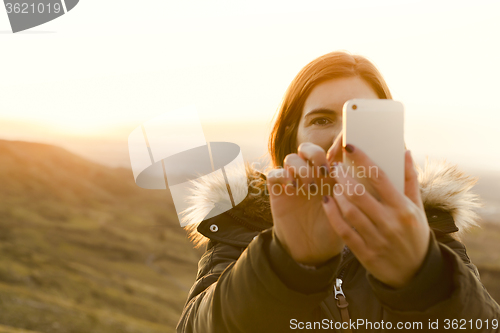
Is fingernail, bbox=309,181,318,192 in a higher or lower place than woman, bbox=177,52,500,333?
higher

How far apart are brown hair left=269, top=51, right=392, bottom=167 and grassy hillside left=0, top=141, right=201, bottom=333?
39.6ft

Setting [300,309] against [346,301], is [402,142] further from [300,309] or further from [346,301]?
[346,301]

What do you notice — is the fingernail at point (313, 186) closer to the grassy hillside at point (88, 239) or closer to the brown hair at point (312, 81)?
the brown hair at point (312, 81)

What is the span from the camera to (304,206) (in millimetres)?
1267

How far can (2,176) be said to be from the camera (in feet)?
102

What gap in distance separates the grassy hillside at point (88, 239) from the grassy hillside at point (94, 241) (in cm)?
7

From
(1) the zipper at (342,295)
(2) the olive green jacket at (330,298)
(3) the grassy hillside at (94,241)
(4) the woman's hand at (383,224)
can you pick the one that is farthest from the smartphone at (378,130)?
(3) the grassy hillside at (94,241)

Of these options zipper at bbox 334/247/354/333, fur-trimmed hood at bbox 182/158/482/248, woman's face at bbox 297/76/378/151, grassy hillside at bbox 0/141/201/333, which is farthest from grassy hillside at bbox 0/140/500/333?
woman's face at bbox 297/76/378/151

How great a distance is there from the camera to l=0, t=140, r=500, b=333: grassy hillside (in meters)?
19.1

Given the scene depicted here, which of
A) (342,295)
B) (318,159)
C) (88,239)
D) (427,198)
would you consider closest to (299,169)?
(318,159)

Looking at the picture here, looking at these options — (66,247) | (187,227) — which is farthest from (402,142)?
(66,247)

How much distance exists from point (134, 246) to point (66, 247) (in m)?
5.39

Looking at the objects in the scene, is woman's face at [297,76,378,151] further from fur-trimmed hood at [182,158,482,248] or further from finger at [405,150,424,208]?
finger at [405,150,424,208]

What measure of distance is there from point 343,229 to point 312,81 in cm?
170
